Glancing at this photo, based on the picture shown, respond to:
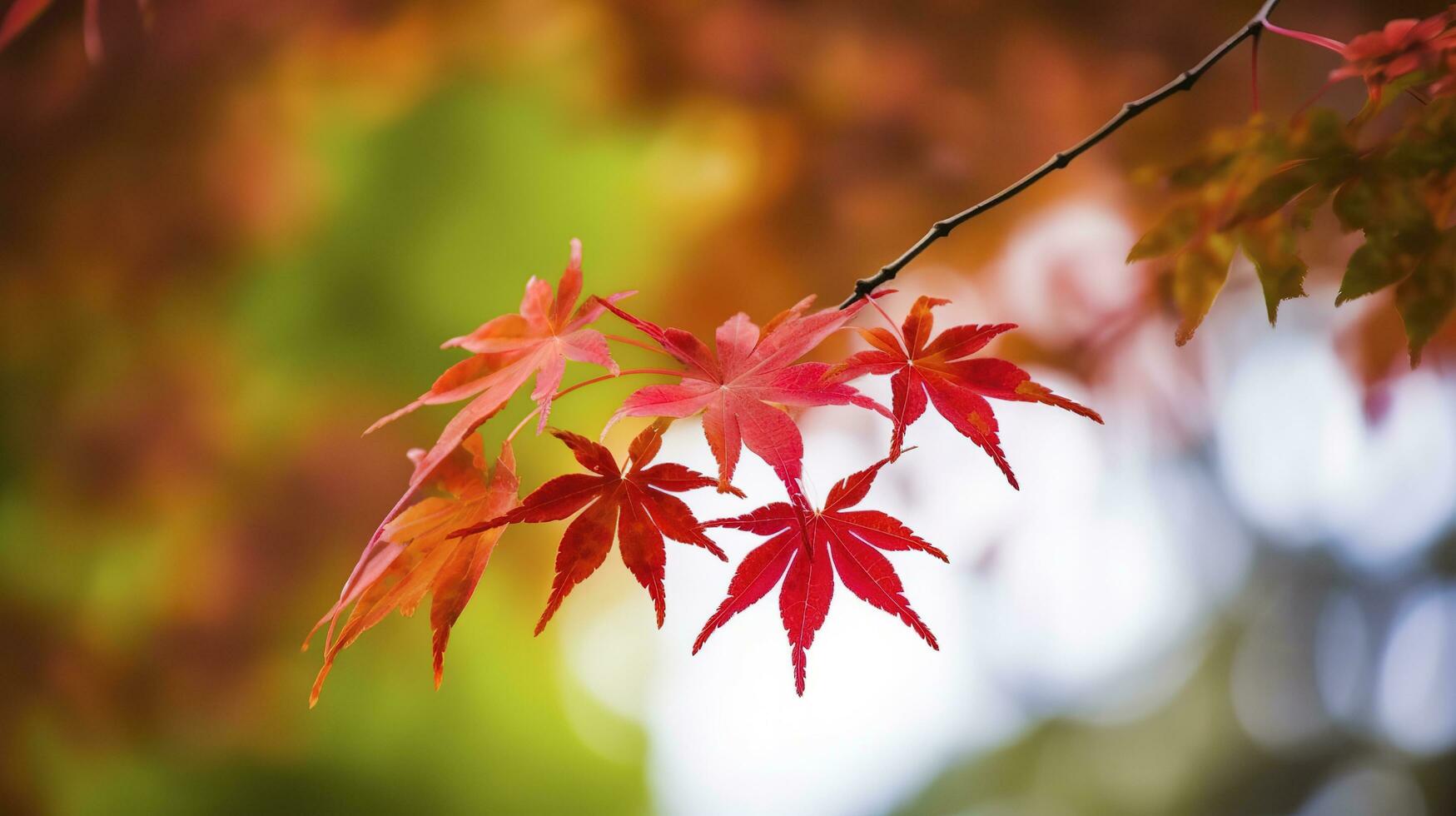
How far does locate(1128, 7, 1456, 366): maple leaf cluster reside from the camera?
0.38 m

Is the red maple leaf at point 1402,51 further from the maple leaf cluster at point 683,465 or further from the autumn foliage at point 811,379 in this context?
the maple leaf cluster at point 683,465

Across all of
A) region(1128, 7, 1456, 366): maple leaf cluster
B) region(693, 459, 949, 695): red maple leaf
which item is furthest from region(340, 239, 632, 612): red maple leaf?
region(1128, 7, 1456, 366): maple leaf cluster

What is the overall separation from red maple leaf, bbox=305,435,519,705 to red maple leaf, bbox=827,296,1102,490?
0.20 metres

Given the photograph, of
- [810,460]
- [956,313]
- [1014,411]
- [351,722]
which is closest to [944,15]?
[956,313]

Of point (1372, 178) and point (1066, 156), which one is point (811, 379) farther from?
point (1372, 178)

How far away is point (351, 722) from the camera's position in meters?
1.34

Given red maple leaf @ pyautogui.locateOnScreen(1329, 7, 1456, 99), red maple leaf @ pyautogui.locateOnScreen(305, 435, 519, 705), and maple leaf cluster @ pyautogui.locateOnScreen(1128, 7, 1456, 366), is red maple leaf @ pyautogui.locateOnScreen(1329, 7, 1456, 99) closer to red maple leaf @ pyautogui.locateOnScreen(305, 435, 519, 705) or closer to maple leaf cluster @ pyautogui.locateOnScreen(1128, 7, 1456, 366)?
maple leaf cluster @ pyautogui.locateOnScreen(1128, 7, 1456, 366)

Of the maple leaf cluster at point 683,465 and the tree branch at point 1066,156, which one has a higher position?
the tree branch at point 1066,156

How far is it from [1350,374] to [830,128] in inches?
43.0

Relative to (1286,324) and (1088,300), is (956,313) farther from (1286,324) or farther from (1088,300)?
(1286,324)

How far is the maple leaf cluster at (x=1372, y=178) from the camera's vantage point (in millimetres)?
382

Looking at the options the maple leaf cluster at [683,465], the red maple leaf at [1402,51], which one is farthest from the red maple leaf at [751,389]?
the red maple leaf at [1402,51]

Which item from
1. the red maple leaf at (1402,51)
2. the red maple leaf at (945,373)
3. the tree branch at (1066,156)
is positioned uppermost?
the red maple leaf at (1402,51)

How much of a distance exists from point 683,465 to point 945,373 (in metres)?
0.15
